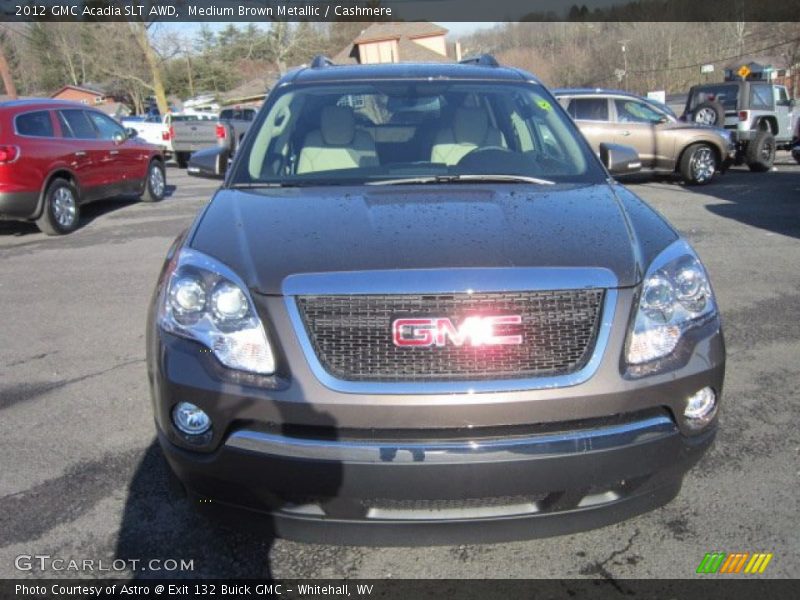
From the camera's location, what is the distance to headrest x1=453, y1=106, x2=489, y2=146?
3835mm

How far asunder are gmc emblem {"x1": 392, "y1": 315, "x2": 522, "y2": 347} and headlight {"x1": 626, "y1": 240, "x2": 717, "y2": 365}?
481mm

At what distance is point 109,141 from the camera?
1152 cm

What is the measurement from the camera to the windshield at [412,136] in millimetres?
3500

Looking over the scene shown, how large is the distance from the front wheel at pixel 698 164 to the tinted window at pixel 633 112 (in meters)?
0.97

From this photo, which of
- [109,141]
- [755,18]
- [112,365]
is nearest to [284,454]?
[112,365]

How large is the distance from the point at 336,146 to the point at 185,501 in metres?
1.90

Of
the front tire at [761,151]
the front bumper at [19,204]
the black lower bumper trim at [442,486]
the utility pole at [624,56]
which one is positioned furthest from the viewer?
the utility pole at [624,56]

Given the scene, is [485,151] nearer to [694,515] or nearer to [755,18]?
[694,515]

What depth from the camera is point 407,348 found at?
229 cm

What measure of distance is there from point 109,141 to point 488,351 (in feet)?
35.4

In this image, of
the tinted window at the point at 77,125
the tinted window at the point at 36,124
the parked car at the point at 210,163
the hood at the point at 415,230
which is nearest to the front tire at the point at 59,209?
the tinted window at the point at 36,124

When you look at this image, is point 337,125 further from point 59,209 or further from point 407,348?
point 59,209

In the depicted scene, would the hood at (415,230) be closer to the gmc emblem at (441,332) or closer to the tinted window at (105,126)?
the gmc emblem at (441,332)

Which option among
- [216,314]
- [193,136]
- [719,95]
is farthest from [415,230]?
[193,136]
